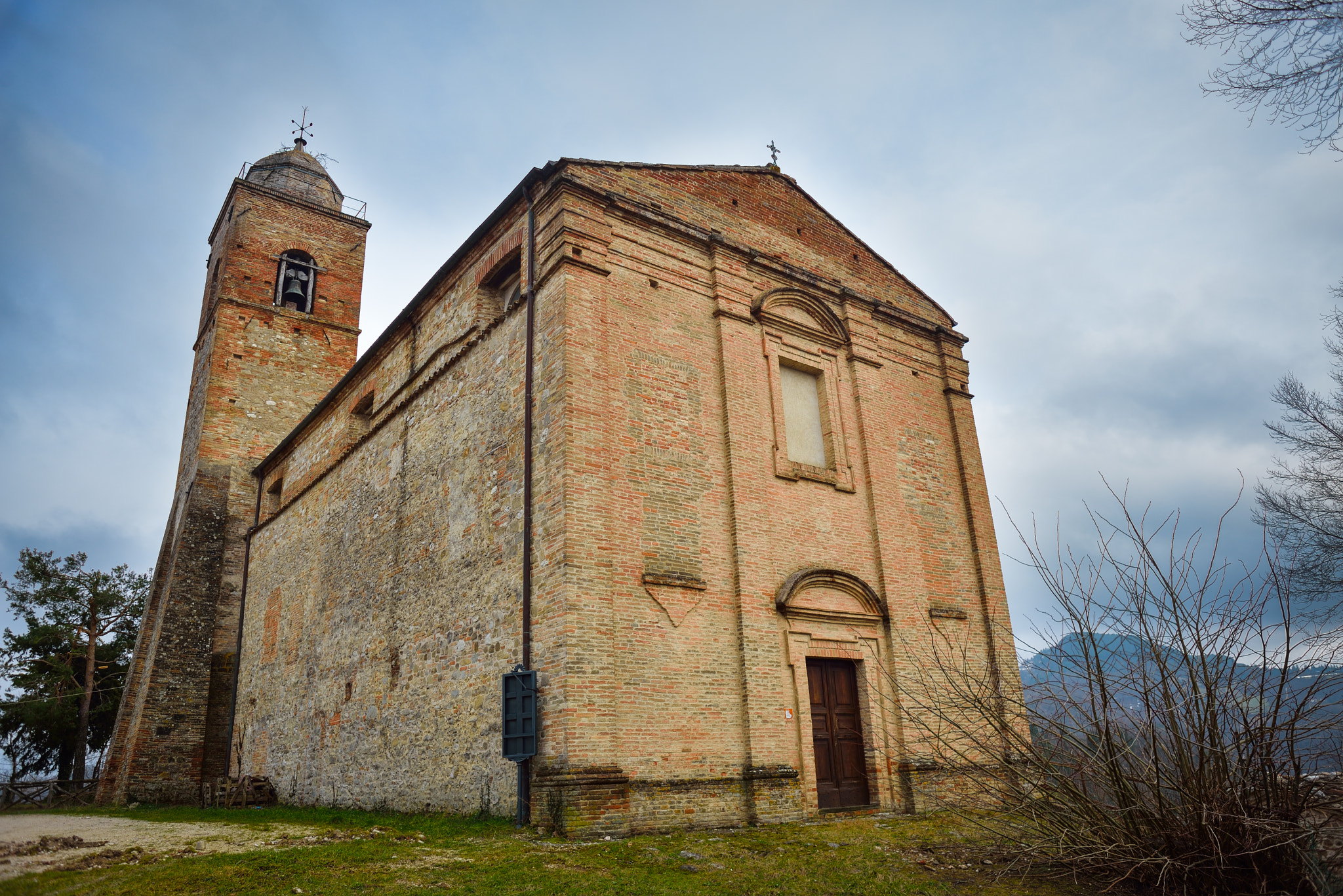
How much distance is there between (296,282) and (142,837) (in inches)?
705

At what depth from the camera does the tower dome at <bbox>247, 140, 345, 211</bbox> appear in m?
25.1

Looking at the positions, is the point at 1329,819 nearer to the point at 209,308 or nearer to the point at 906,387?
the point at 906,387

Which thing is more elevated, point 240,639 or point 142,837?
point 240,639

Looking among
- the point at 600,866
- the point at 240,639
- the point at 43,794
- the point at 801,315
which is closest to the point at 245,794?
the point at 240,639

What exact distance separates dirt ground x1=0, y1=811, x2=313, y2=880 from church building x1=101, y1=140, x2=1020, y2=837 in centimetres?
201

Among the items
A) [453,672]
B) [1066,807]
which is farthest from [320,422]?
[1066,807]

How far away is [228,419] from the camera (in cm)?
2056

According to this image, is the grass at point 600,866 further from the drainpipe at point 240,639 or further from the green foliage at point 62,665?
the green foliage at point 62,665

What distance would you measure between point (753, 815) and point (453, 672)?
13.5ft

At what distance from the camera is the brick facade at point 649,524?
28.8 feet

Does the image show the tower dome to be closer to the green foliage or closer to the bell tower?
the bell tower

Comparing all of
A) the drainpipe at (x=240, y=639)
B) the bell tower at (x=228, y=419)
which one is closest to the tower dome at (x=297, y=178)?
the bell tower at (x=228, y=419)

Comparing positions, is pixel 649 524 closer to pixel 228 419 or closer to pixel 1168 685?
pixel 1168 685

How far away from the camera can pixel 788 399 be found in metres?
11.9
